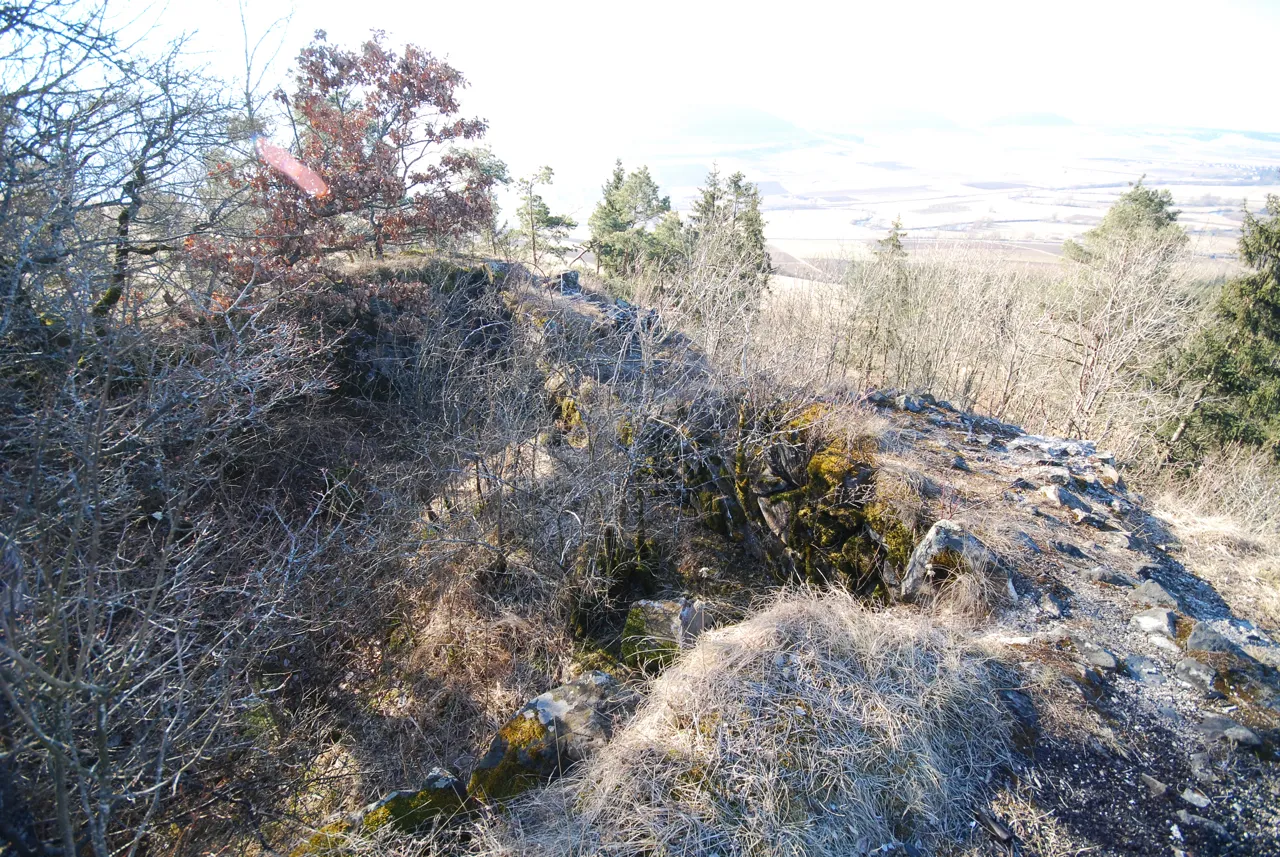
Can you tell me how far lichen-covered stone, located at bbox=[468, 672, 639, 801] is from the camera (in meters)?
3.24

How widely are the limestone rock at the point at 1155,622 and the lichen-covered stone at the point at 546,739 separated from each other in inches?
121

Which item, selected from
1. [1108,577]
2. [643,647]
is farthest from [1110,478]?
[643,647]

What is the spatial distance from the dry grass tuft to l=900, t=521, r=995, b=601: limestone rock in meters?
0.59

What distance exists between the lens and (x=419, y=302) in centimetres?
934

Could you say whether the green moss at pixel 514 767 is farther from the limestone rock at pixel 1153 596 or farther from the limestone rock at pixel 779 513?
the limestone rock at pixel 1153 596

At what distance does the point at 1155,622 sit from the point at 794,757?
248cm

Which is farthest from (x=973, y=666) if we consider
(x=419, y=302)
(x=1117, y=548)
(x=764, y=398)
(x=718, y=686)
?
(x=419, y=302)

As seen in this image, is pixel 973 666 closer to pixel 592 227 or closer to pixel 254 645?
pixel 254 645

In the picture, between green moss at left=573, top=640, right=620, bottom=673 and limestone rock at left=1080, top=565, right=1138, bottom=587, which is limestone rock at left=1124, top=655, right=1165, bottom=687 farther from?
green moss at left=573, top=640, right=620, bottom=673

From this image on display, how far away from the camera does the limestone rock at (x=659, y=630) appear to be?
4.02 meters

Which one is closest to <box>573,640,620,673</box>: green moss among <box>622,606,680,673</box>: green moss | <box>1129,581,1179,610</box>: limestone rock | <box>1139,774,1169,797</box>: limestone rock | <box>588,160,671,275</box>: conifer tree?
<box>622,606,680,673</box>: green moss

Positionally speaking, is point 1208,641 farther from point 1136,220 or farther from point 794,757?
point 1136,220

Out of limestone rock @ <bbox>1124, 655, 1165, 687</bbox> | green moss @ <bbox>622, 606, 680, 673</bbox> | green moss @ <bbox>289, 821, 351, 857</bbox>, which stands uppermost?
limestone rock @ <bbox>1124, 655, 1165, 687</bbox>

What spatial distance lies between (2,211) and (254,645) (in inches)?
169
